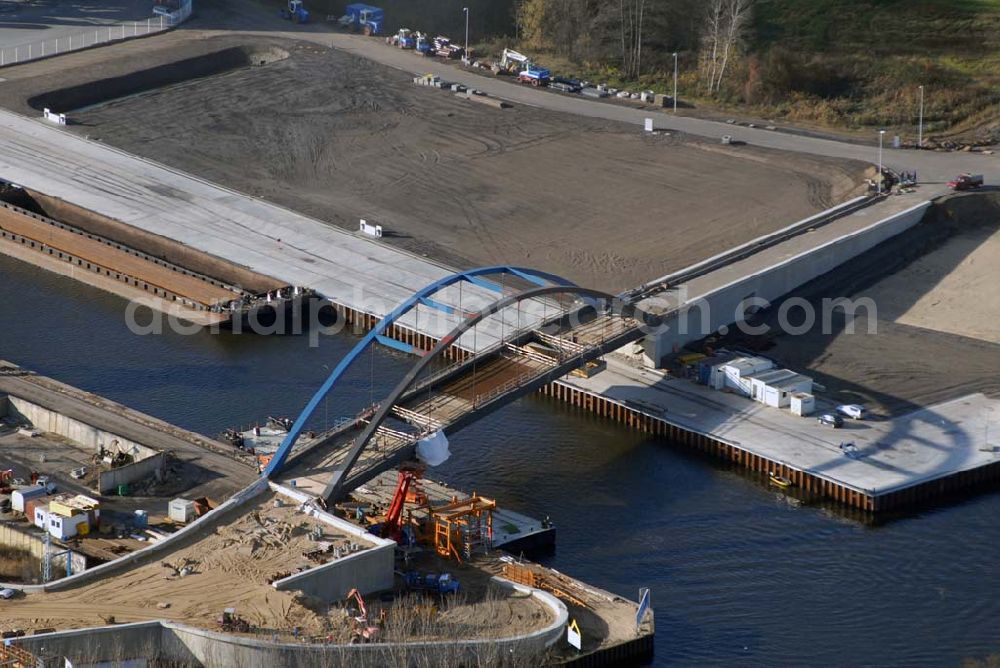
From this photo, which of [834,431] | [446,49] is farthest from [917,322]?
[446,49]

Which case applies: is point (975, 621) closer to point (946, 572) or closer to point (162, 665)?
point (946, 572)

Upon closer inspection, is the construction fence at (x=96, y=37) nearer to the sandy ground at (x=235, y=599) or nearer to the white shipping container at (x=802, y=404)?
the white shipping container at (x=802, y=404)

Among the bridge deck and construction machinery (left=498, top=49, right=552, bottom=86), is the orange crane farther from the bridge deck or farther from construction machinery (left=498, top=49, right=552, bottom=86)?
construction machinery (left=498, top=49, right=552, bottom=86)

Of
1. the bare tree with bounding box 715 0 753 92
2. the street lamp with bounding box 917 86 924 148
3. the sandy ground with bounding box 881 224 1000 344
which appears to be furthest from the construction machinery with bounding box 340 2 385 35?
the sandy ground with bounding box 881 224 1000 344

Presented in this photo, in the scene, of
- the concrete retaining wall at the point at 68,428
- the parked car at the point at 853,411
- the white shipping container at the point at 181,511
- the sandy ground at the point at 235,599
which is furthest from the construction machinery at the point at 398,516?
the parked car at the point at 853,411

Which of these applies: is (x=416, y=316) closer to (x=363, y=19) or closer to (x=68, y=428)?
Result: (x=68, y=428)

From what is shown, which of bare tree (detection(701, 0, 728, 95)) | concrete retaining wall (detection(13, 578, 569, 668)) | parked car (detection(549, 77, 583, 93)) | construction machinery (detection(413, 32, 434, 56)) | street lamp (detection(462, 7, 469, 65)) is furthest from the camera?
construction machinery (detection(413, 32, 434, 56))

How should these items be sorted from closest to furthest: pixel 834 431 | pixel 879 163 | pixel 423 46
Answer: pixel 834 431 → pixel 879 163 → pixel 423 46
